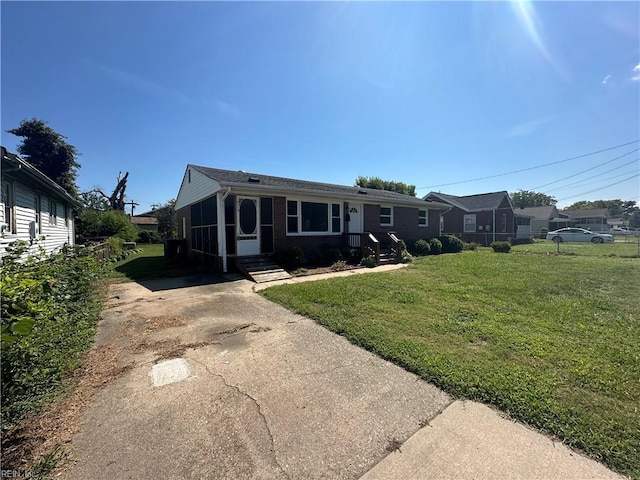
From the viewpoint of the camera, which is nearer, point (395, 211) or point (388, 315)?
point (388, 315)

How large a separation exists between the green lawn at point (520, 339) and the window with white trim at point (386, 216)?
22.9 feet

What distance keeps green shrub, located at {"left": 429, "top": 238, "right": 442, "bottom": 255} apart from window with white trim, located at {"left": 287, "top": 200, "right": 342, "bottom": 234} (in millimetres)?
5983

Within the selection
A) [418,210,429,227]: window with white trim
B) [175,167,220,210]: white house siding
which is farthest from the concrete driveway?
[418,210,429,227]: window with white trim

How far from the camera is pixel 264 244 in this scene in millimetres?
10578

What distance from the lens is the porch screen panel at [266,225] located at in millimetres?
10500

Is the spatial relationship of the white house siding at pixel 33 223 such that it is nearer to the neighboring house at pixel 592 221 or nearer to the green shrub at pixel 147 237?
the green shrub at pixel 147 237

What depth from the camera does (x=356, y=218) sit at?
43.8 ft

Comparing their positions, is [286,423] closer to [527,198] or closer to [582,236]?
[582,236]

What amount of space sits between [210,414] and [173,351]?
1628 mm

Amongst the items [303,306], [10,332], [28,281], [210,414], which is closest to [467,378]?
[210,414]

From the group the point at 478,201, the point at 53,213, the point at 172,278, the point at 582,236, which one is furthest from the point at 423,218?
the point at 582,236

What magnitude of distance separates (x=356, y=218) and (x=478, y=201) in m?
20.6

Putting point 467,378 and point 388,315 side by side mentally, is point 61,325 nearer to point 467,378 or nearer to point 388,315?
point 388,315

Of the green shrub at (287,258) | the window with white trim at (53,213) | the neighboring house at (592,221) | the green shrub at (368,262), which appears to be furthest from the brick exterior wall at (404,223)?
the neighboring house at (592,221)
